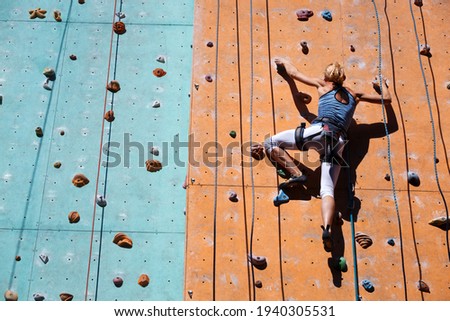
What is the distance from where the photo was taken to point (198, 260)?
3729 mm

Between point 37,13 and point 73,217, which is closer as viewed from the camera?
point 73,217

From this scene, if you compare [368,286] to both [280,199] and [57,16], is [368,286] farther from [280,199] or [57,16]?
[57,16]

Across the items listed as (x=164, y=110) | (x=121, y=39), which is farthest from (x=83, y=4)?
(x=164, y=110)

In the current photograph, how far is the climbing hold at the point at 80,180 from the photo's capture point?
3.92 meters

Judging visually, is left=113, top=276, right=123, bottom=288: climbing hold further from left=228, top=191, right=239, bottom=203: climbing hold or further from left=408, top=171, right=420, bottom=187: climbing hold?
left=408, top=171, right=420, bottom=187: climbing hold

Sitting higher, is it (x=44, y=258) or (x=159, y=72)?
(x=159, y=72)

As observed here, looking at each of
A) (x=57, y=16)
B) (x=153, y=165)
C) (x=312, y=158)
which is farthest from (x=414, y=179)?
(x=57, y=16)

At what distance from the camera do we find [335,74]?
3.82m

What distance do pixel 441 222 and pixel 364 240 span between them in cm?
48

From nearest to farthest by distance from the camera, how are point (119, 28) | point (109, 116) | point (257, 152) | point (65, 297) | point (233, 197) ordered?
point (65, 297) → point (233, 197) → point (257, 152) → point (109, 116) → point (119, 28)

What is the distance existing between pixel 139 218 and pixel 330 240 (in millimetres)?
1125

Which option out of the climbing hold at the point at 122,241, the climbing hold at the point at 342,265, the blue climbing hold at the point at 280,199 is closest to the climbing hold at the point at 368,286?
the climbing hold at the point at 342,265

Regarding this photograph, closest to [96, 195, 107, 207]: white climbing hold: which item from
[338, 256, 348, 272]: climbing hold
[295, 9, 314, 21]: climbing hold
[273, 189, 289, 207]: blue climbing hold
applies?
[273, 189, 289, 207]: blue climbing hold

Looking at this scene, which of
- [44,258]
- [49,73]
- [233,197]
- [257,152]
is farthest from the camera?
[49,73]
